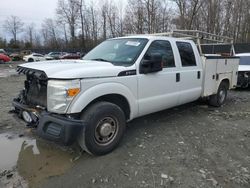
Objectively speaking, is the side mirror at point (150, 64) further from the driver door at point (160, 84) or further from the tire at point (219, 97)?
the tire at point (219, 97)

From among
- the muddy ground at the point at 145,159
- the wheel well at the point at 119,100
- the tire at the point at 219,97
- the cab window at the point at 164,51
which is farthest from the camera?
the tire at the point at 219,97

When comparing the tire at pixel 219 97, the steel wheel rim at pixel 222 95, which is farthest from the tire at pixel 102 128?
the steel wheel rim at pixel 222 95

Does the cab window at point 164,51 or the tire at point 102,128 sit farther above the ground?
the cab window at point 164,51

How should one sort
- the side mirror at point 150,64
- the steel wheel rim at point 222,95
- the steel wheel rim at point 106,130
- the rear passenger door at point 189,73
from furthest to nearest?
the steel wheel rim at point 222,95 < the rear passenger door at point 189,73 < the side mirror at point 150,64 < the steel wheel rim at point 106,130

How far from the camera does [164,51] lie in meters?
4.65

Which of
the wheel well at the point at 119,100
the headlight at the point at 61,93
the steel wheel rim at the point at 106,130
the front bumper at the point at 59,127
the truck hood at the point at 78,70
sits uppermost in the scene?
the truck hood at the point at 78,70

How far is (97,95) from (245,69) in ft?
26.5

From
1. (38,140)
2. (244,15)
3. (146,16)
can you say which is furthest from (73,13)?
(38,140)

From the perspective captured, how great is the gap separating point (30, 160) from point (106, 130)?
125 centimetres

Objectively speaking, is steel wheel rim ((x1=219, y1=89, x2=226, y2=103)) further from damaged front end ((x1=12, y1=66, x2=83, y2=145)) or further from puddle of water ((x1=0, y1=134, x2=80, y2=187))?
damaged front end ((x1=12, y1=66, x2=83, y2=145))

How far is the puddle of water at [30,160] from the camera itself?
10.1ft

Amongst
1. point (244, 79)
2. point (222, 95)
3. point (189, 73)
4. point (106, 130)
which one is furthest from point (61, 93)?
point (244, 79)

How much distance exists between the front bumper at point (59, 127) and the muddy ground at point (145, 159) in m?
0.51

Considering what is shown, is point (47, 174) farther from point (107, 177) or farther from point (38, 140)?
point (38, 140)
